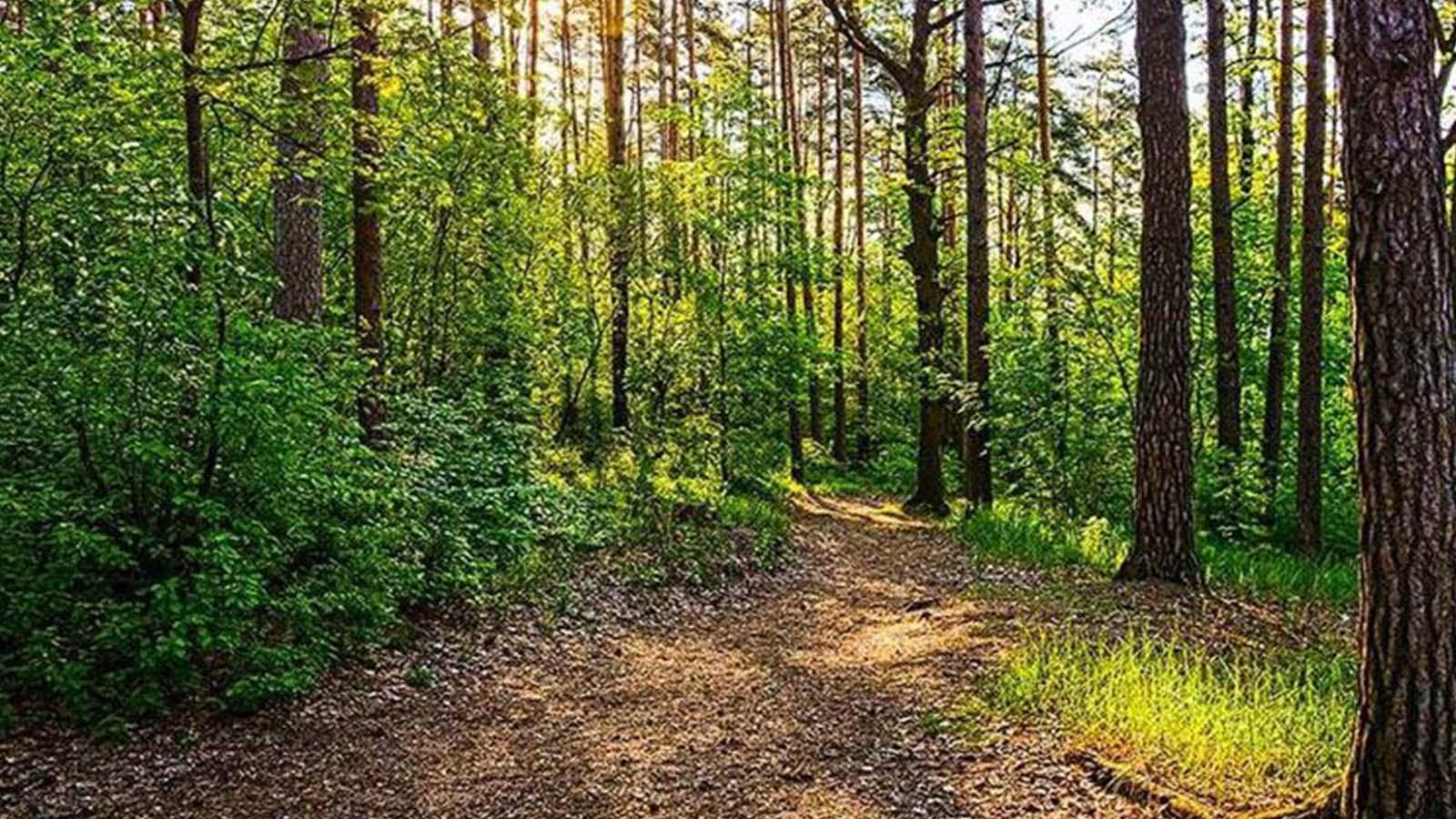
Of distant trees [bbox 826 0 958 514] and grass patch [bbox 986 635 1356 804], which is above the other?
distant trees [bbox 826 0 958 514]

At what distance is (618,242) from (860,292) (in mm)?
11234

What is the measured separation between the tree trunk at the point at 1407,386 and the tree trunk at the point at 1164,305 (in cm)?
484

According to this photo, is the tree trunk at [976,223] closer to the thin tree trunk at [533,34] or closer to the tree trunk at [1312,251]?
the tree trunk at [1312,251]

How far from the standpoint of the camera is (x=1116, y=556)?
9516 mm

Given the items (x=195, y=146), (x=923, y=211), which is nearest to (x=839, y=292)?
(x=923, y=211)

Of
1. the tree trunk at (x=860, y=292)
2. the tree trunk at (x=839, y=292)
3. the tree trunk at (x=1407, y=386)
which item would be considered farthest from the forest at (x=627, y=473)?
the tree trunk at (x=860, y=292)

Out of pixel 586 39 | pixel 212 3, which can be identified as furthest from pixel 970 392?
pixel 586 39

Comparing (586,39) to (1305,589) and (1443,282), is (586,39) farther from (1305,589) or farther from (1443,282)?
(1443,282)

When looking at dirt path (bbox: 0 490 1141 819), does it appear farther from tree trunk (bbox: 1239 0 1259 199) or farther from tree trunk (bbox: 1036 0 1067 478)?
tree trunk (bbox: 1239 0 1259 199)

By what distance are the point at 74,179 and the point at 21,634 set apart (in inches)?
102

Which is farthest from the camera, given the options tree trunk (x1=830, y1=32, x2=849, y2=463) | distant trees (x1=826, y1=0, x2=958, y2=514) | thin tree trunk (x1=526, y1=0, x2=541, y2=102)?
tree trunk (x1=830, y1=32, x2=849, y2=463)

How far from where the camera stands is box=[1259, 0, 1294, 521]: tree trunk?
12.3 m

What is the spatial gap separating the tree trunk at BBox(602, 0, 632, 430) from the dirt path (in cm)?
712

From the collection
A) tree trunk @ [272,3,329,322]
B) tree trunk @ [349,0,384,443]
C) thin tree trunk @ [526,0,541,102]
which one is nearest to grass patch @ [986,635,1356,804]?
tree trunk @ [349,0,384,443]
